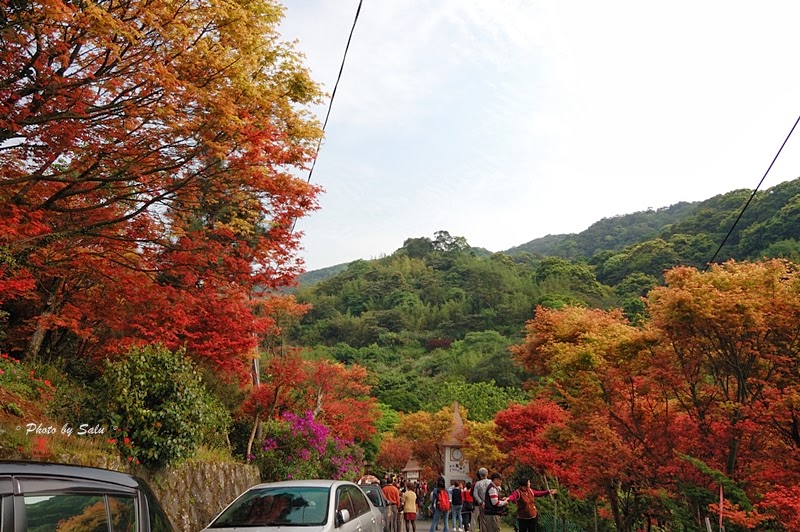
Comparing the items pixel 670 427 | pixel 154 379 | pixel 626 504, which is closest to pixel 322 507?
pixel 154 379

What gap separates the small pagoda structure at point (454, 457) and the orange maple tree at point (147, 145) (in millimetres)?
35462

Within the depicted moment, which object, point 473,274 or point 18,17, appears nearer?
point 18,17

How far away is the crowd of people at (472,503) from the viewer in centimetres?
940

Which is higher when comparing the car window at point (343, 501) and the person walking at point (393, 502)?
the car window at point (343, 501)

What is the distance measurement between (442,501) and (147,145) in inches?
428

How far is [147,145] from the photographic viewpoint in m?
9.02

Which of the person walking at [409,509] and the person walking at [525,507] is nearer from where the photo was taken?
the person walking at [525,507]

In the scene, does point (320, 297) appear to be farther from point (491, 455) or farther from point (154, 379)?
point (154, 379)

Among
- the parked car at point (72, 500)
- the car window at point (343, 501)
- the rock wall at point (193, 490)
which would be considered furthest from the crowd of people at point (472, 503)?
the parked car at point (72, 500)

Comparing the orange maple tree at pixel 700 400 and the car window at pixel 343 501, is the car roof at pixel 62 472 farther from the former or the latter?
the orange maple tree at pixel 700 400

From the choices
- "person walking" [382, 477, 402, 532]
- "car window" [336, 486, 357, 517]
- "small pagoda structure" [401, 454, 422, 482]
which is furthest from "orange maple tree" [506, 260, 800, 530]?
"small pagoda structure" [401, 454, 422, 482]

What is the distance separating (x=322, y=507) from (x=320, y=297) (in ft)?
309

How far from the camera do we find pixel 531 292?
3506 inches

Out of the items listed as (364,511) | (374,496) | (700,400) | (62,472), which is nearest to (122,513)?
(62,472)
